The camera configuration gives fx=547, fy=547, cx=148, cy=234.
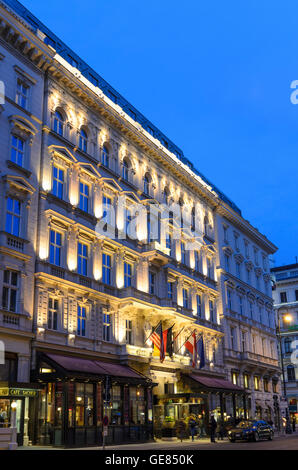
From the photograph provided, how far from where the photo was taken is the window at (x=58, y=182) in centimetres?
3618

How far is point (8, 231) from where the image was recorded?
103 feet

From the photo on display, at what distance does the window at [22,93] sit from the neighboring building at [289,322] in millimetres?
57380

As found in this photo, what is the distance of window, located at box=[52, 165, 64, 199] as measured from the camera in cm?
3618

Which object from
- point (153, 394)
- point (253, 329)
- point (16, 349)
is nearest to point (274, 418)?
point (253, 329)

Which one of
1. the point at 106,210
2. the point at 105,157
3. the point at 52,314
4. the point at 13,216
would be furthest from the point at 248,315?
the point at 13,216

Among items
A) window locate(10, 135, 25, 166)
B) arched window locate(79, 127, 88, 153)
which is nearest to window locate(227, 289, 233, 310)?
arched window locate(79, 127, 88, 153)

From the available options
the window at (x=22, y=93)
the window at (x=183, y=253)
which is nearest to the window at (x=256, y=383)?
the window at (x=183, y=253)

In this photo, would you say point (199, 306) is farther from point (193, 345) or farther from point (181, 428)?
point (181, 428)

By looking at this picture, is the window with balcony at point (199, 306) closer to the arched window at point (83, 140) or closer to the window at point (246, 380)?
the window at point (246, 380)

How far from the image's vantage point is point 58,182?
36.6 metres

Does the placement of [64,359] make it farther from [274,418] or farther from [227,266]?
[274,418]

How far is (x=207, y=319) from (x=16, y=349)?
26.8 m

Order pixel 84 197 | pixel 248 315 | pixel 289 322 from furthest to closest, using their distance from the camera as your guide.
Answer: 1. pixel 289 322
2. pixel 248 315
3. pixel 84 197

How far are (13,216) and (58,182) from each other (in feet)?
17.9
